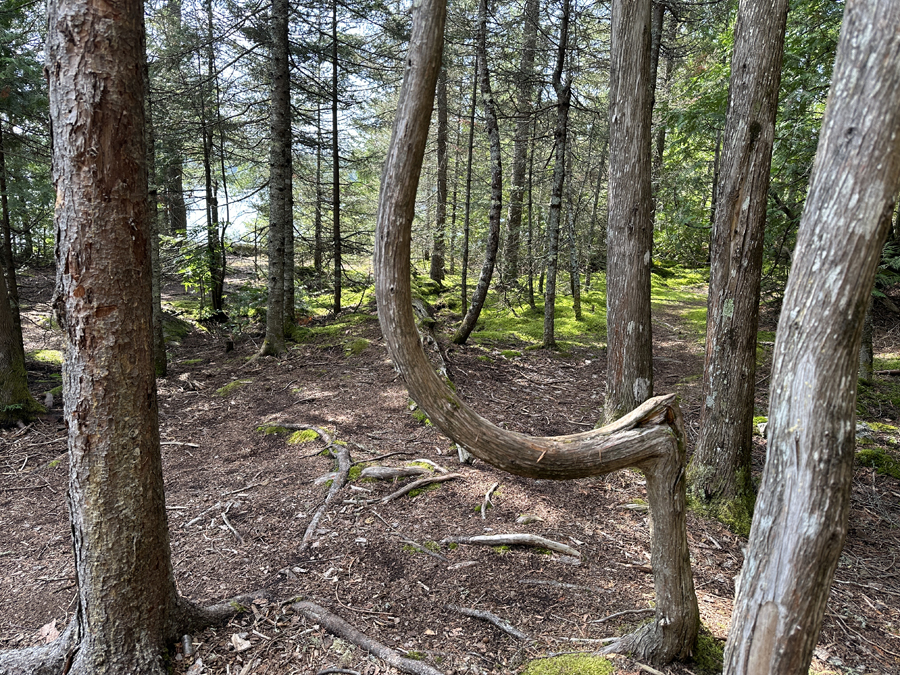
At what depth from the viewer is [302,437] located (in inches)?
232

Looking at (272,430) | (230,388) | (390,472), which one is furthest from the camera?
(230,388)

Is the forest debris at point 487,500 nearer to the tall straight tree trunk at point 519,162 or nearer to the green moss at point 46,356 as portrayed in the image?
the tall straight tree trunk at point 519,162

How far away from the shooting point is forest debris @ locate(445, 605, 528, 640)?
9.75 ft

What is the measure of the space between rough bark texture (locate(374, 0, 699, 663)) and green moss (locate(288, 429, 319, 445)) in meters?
4.06

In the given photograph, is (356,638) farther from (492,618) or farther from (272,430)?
(272,430)

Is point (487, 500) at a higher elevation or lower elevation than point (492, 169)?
lower

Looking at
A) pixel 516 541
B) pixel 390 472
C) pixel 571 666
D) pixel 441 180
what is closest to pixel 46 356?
pixel 390 472

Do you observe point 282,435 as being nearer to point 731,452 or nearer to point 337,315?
point 731,452

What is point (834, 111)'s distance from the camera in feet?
5.25

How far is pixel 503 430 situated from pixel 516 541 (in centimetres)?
216

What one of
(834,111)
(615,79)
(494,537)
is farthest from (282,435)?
(834,111)

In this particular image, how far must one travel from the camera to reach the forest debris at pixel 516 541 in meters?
3.81

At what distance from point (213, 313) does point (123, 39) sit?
37.7 feet

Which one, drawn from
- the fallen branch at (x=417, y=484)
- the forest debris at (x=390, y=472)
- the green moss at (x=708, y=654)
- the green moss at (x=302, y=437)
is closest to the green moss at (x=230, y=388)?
the green moss at (x=302, y=437)
